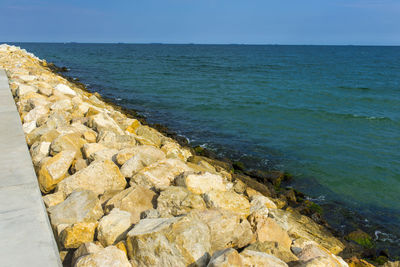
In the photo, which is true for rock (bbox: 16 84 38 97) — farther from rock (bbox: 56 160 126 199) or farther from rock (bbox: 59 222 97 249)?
rock (bbox: 59 222 97 249)

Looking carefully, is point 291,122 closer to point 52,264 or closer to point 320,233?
point 320,233

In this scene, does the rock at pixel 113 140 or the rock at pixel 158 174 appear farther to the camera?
the rock at pixel 113 140

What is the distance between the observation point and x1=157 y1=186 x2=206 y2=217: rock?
3.39 metres

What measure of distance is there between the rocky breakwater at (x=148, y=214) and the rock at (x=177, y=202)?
0.01 metres

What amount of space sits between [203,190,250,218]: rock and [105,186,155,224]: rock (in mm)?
661

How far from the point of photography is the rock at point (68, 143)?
15.1 feet

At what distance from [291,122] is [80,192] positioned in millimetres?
10340

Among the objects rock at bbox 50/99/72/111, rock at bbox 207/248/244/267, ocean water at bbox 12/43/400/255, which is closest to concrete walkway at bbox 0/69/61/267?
rock at bbox 207/248/244/267

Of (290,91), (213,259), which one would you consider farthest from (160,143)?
(290,91)

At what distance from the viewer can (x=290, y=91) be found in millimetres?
19875

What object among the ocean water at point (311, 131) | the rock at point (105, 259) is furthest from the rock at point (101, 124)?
the ocean water at point (311, 131)

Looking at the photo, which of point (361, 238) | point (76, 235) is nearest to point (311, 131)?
point (361, 238)

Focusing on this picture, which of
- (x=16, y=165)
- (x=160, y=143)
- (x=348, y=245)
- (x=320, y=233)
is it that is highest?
(x=16, y=165)

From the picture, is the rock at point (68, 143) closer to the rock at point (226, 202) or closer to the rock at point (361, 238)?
the rock at point (226, 202)
